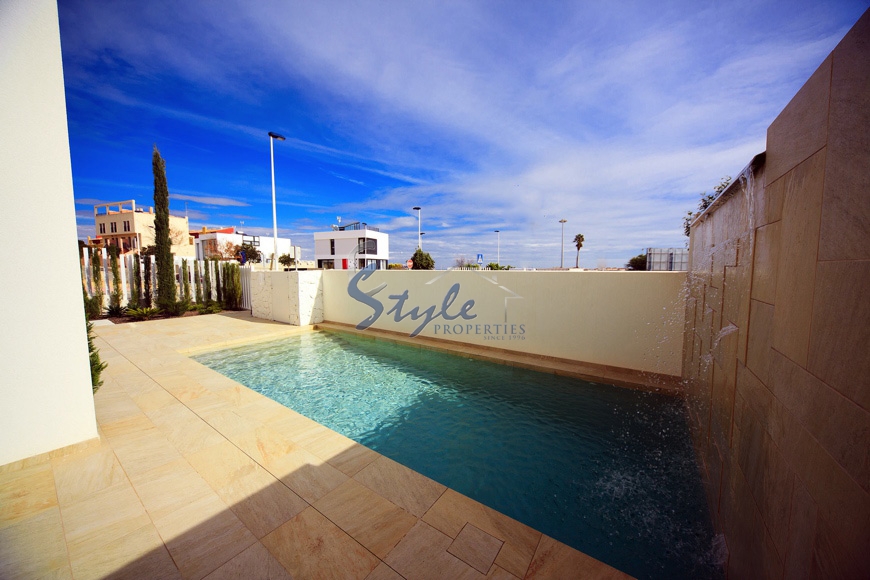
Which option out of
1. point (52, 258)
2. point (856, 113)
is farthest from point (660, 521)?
point (52, 258)

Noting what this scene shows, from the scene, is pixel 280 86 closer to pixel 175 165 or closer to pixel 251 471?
pixel 175 165

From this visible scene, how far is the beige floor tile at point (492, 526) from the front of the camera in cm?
184

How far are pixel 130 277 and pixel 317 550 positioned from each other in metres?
13.1

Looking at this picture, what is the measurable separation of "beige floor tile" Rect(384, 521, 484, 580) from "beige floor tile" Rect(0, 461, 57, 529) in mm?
2652

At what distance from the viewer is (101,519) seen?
2.11 metres

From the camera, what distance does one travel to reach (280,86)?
1019cm

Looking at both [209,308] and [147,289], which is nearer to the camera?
[147,289]

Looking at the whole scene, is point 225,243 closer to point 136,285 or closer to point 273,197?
point 136,285

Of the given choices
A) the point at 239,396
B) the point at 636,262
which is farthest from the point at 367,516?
the point at 636,262

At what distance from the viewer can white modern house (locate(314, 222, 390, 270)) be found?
38.8 metres

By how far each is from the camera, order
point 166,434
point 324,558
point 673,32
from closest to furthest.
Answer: point 324,558, point 166,434, point 673,32

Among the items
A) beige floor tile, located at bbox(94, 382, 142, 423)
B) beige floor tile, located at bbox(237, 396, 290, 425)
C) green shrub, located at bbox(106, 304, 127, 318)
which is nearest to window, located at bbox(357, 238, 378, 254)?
green shrub, located at bbox(106, 304, 127, 318)

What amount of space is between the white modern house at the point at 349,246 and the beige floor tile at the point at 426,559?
36932mm

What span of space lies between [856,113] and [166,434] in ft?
17.4
